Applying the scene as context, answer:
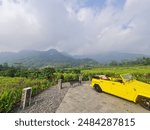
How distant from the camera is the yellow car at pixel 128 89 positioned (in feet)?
32.0

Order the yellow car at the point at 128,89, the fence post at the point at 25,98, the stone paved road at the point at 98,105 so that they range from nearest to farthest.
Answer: the stone paved road at the point at 98,105, the fence post at the point at 25,98, the yellow car at the point at 128,89

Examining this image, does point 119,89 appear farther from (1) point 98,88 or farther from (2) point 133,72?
(2) point 133,72

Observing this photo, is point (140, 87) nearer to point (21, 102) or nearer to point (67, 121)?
point (67, 121)

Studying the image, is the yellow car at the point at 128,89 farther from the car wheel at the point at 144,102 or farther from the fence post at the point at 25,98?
the fence post at the point at 25,98

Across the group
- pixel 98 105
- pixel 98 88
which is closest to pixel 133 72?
pixel 98 88

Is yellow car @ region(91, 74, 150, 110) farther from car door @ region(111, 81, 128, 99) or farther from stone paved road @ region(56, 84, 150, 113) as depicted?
stone paved road @ region(56, 84, 150, 113)

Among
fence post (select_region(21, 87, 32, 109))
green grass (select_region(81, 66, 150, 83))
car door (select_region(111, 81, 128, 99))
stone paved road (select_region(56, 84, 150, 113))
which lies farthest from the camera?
green grass (select_region(81, 66, 150, 83))

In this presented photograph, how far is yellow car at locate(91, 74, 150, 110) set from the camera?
9.74 meters

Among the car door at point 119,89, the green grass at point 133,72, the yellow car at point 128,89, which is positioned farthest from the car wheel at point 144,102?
the green grass at point 133,72

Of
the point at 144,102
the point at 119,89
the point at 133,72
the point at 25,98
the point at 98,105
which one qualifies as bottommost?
the point at 98,105

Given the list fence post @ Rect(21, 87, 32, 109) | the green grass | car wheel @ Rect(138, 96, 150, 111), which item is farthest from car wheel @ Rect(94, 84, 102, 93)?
the green grass

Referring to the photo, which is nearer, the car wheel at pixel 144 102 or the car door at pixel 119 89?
the car wheel at pixel 144 102

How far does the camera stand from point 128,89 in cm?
1045

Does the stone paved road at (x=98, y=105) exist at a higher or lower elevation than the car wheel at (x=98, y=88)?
lower
